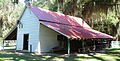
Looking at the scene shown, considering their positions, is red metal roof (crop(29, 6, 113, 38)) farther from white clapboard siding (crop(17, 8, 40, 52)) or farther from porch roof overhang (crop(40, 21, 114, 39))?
white clapboard siding (crop(17, 8, 40, 52))

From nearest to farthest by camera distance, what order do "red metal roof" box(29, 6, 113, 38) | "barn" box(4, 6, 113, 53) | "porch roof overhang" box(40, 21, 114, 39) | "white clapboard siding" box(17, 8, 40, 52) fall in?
"porch roof overhang" box(40, 21, 114, 39), "red metal roof" box(29, 6, 113, 38), "barn" box(4, 6, 113, 53), "white clapboard siding" box(17, 8, 40, 52)

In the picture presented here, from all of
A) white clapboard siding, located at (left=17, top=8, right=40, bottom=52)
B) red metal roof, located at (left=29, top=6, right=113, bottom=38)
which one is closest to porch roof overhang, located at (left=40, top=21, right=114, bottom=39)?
red metal roof, located at (left=29, top=6, right=113, bottom=38)

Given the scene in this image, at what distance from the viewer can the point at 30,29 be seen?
45.2ft

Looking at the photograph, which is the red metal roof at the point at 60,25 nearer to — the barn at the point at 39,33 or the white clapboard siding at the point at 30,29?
the barn at the point at 39,33

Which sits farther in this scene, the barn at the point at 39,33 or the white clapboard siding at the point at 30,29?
the white clapboard siding at the point at 30,29

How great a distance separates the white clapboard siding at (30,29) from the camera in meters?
12.9

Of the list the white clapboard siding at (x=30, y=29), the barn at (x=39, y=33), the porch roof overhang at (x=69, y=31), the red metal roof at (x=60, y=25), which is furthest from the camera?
the white clapboard siding at (x=30, y=29)

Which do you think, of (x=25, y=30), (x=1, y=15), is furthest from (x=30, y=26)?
(x=1, y=15)

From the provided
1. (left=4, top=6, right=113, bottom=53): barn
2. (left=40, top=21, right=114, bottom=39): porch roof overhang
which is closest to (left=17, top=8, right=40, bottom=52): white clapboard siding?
(left=4, top=6, right=113, bottom=53): barn

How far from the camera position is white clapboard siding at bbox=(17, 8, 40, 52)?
12.9 metres

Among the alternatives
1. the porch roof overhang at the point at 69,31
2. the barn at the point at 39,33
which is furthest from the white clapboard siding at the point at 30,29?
the porch roof overhang at the point at 69,31

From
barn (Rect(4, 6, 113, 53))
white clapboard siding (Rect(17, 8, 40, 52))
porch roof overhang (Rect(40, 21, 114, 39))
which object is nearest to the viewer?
porch roof overhang (Rect(40, 21, 114, 39))

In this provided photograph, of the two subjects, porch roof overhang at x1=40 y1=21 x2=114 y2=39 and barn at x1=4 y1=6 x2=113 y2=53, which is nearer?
porch roof overhang at x1=40 y1=21 x2=114 y2=39

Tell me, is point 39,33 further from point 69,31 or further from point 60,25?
point 69,31
